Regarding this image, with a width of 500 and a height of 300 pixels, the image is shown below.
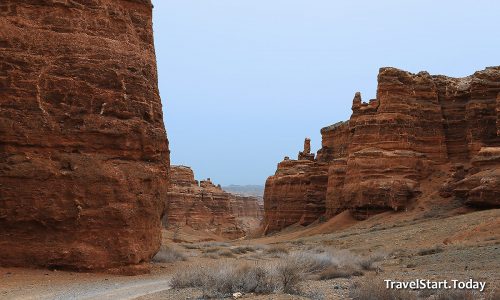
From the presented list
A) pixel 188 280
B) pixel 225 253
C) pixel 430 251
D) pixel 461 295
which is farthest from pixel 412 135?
A: pixel 461 295

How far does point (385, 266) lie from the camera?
703 inches

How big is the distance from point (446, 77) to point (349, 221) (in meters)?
12.8

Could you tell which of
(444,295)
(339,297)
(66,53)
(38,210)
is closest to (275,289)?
(339,297)

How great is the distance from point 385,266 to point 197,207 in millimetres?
47118

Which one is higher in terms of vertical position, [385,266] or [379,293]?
[379,293]

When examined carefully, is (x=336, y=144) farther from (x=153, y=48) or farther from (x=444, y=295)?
(x=444, y=295)

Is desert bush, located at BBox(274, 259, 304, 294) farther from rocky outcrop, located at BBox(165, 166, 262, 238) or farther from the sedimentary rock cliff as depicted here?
rocky outcrop, located at BBox(165, 166, 262, 238)

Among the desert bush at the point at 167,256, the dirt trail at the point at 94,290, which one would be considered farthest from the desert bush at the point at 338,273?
the desert bush at the point at 167,256

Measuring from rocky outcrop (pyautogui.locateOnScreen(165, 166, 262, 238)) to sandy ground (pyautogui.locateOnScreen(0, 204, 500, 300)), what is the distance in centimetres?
2947

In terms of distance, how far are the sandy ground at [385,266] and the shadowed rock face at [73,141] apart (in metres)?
0.82

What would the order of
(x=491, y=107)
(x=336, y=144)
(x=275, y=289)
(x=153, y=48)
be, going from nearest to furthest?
(x=275, y=289) → (x=153, y=48) → (x=491, y=107) → (x=336, y=144)

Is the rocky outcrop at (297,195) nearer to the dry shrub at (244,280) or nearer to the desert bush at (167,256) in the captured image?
the desert bush at (167,256)

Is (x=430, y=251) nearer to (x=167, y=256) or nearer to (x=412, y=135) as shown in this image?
(x=167, y=256)

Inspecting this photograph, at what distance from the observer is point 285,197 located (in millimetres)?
52969
